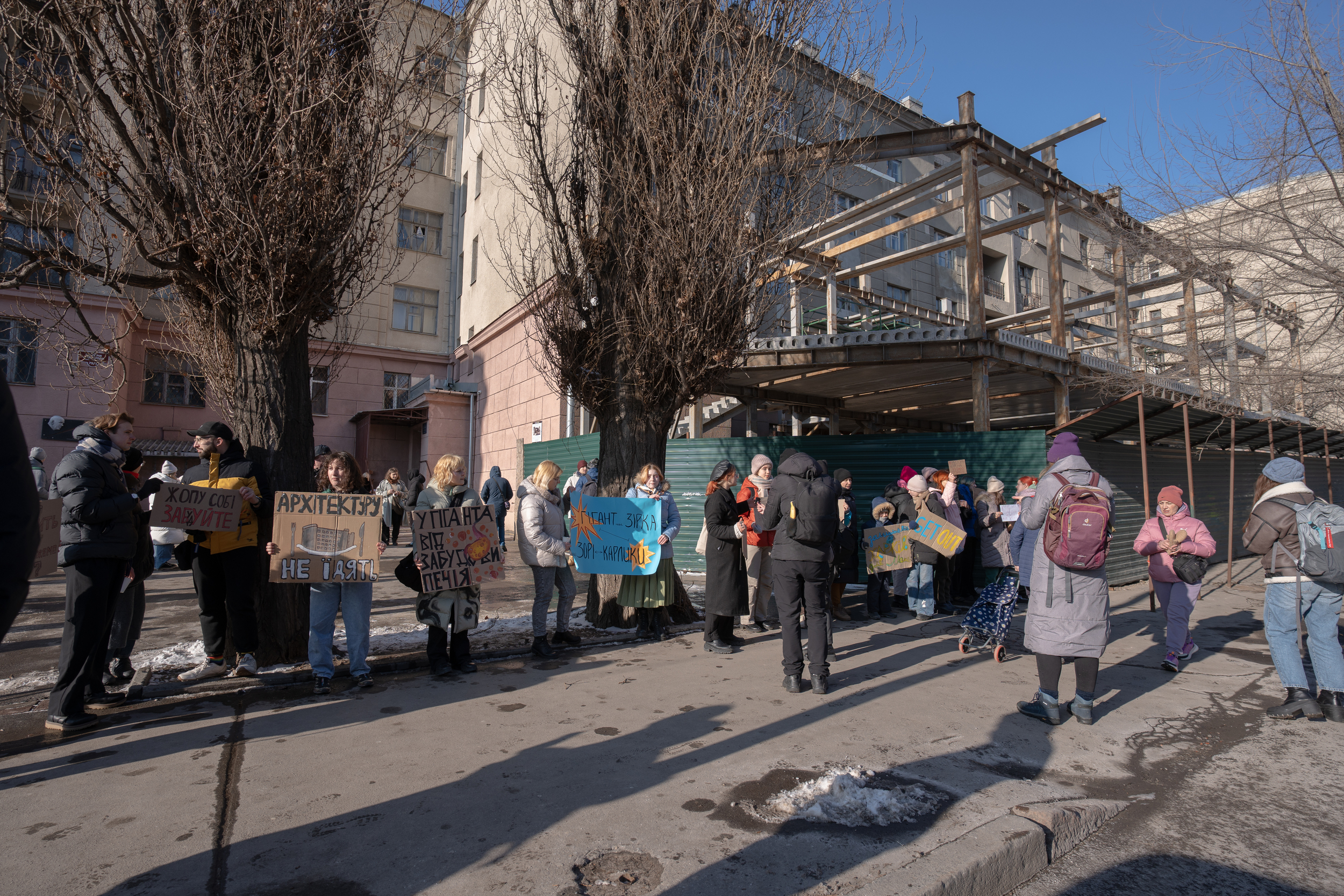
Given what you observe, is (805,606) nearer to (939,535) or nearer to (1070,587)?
(1070,587)

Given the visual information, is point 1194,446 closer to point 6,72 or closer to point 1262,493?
point 1262,493

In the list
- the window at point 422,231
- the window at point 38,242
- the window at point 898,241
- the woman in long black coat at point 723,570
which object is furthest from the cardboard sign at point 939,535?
the window at point 898,241

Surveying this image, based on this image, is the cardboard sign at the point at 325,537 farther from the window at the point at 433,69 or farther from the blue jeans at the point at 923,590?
the blue jeans at the point at 923,590

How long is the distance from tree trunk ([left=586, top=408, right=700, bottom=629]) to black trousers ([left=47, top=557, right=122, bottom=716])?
430 centimetres

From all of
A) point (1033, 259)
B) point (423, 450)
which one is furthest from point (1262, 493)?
point (1033, 259)

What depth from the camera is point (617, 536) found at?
6.99 metres

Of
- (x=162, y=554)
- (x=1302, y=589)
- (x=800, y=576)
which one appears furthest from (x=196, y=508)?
(x=1302, y=589)

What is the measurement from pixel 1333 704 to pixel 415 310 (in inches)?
1042

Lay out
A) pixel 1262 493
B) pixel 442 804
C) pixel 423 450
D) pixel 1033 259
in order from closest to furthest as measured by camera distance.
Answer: pixel 442 804, pixel 1262 493, pixel 423 450, pixel 1033 259

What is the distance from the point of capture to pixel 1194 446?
13.7 metres

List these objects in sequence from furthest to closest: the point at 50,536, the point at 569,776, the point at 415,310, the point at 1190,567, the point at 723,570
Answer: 1. the point at 415,310
2. the point at 723,570
3. the point at 1190,567
4. the point at 50,536
5. the point at 569,776

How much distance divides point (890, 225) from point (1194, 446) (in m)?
7.52

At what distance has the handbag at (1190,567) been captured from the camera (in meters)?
6.05

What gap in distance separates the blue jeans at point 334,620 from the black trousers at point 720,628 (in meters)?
3.09
